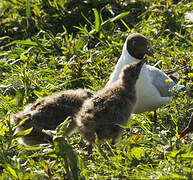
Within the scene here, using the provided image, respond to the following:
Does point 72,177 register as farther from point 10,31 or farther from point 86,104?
point 10,31

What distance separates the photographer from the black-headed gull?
17.3 ft

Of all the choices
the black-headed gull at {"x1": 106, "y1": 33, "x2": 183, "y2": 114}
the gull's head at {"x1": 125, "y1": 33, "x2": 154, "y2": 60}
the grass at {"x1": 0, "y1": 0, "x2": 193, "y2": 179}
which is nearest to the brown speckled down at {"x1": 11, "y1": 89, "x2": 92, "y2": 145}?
the grass at {"x1": 0, "y1": 0, "x2": 193, "y2": 179}

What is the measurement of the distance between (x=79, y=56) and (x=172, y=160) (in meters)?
3.16

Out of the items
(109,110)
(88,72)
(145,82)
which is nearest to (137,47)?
(145,82)

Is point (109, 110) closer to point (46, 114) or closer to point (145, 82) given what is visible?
point (46, 114)

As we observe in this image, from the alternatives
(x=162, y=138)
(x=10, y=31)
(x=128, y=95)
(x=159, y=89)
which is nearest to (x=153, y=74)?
(x=159, y=89)

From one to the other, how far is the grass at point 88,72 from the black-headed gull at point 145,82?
0.57ft

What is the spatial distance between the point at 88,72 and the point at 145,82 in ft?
4.20

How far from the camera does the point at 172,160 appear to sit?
3889mm

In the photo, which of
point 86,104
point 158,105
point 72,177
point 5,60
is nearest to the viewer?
point 72,177

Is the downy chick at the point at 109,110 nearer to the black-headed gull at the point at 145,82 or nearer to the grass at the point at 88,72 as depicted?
the grass at the point at 88,72

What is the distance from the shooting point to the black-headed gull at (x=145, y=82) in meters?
5.26

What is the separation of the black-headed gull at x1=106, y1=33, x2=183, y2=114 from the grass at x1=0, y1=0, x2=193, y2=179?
0.17 metres

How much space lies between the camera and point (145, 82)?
529cm
